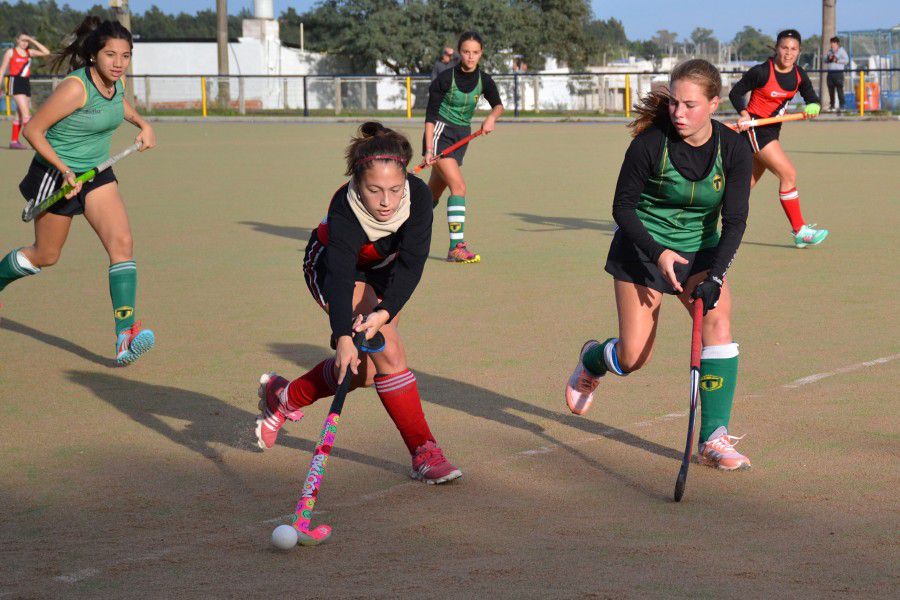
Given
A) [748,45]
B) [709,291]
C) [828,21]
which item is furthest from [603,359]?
[748,45]

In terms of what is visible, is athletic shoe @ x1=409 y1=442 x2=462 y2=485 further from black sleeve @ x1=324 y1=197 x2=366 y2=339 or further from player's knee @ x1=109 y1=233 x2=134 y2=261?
player's knee @ x1=109 y1=233 x2=134 y2=261

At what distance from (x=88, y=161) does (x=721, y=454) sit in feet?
13.3

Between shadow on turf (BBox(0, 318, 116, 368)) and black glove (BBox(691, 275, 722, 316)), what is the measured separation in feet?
12.0

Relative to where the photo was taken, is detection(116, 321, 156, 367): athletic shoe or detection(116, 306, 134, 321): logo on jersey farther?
detection(116, 306, 134, 321): logo on jersey

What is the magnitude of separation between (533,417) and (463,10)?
56.0 meters

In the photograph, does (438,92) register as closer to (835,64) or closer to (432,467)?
(432,467)

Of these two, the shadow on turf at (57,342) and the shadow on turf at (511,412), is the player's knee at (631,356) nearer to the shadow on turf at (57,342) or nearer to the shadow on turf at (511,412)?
the shadow on turf at (511,412)

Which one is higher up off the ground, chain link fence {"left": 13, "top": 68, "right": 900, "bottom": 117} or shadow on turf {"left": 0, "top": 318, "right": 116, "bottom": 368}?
chain link fence {"left": 13, "top": 68, "right": 900, "bottom": 117}

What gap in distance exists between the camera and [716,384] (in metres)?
4.98

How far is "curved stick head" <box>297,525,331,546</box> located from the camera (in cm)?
402

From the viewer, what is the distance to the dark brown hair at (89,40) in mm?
6723

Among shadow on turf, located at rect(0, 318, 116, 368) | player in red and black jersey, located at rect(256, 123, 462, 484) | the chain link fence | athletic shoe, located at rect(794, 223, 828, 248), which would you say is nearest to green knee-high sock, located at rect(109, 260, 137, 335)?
shadow on turf, located at rect(0, 318, 116, 368)

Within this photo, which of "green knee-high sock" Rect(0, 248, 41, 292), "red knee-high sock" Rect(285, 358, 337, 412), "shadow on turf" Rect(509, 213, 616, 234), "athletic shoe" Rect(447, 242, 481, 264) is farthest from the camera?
"shadow on turf" Rect(509, 213, 616, 234)

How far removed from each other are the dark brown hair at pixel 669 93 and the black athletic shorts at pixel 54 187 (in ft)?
11.0
